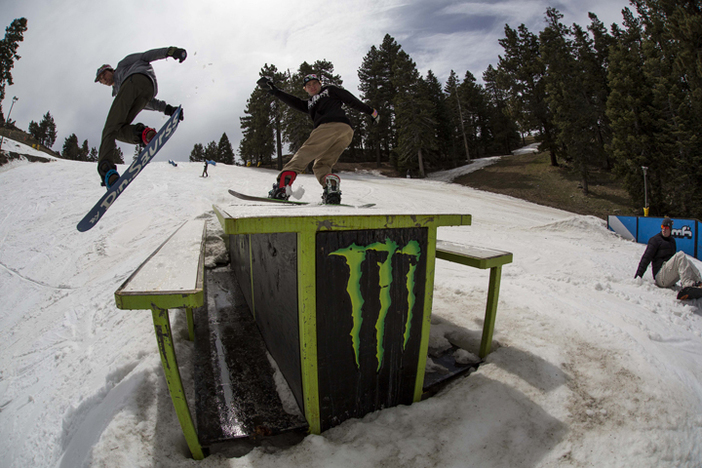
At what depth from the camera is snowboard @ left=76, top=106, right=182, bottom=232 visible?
3.59 metres

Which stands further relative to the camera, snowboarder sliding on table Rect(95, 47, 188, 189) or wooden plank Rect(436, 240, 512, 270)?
snowboarder sliding on table Rect(95, 47, 188, 189)

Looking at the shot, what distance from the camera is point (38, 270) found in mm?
5719

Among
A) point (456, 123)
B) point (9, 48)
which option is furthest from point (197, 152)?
point (456, 123)

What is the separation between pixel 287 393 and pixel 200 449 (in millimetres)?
623

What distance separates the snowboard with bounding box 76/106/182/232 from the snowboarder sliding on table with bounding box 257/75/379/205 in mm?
1198

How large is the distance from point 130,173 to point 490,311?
148 inches

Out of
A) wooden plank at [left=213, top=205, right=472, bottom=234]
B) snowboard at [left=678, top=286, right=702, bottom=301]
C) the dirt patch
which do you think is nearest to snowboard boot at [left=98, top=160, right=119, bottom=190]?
wooden plank at [left=213, top=205, right=472, bottom=234]

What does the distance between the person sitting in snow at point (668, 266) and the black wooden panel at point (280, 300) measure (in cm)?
547

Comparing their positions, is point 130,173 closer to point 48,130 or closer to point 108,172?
point 108,172

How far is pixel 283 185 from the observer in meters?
4.48

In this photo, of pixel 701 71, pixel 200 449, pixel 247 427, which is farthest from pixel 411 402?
pixel 701 71

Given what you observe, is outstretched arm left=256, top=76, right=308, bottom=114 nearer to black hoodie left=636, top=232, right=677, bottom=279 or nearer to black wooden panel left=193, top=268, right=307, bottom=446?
black wooden panel left=193, top=268, right=307, bottom=446

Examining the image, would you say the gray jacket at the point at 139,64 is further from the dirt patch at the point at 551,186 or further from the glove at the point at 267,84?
the dirt patch at the point at 551,186

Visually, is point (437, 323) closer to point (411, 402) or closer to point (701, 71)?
point (411, 402)
